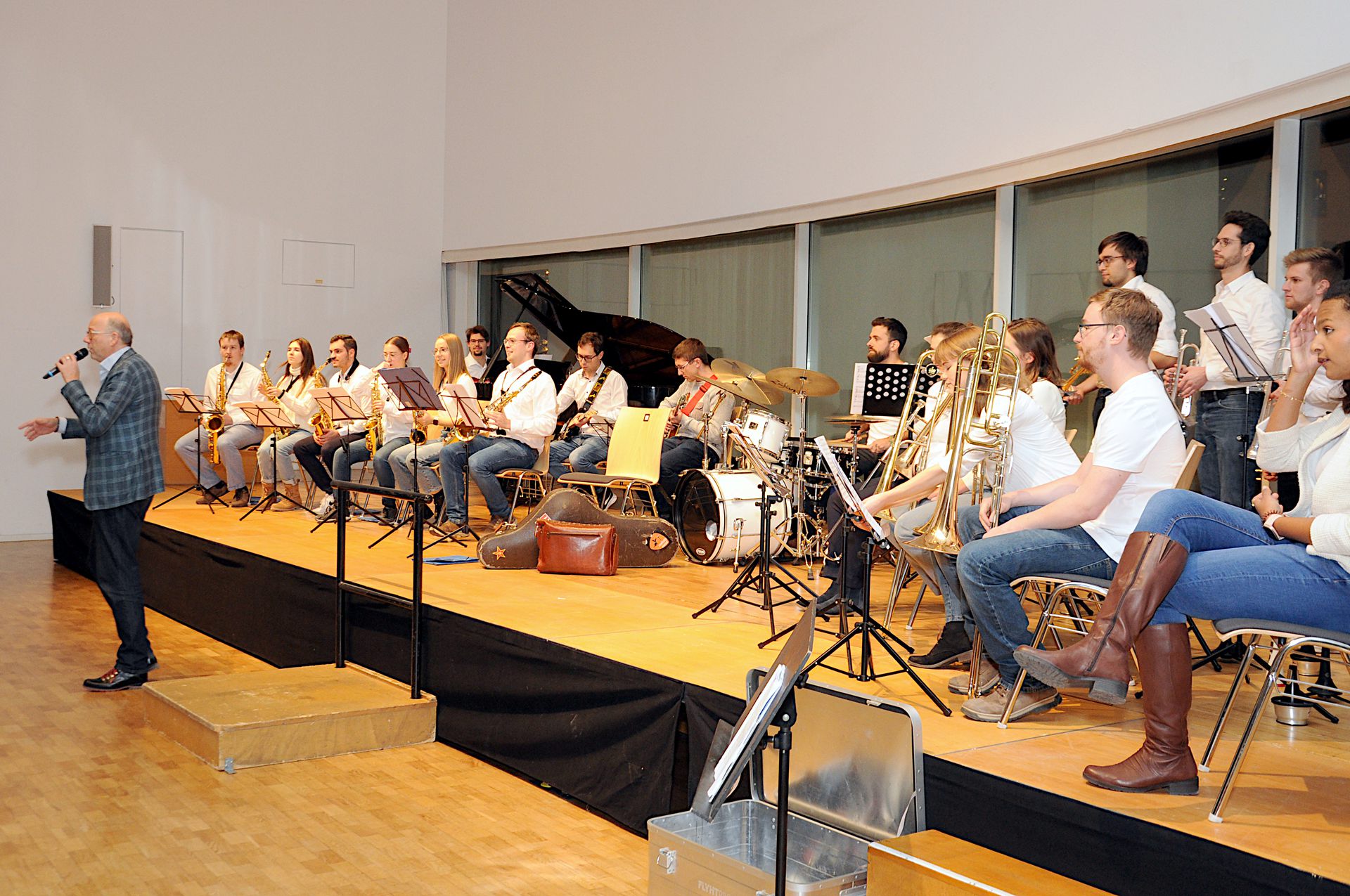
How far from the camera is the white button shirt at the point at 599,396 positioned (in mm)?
7801

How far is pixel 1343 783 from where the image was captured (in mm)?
2760

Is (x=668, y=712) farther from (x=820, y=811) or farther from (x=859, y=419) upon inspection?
(x=859, y=419)

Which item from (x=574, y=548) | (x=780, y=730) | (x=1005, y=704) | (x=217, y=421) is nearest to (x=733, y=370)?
(x=574, y=548)

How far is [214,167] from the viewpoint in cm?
1056

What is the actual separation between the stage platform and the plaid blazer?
90 centimetres

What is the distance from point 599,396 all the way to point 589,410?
12 cm

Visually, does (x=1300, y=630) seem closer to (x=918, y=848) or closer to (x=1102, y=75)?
(x=918, y=848)

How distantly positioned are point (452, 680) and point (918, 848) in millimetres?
2454

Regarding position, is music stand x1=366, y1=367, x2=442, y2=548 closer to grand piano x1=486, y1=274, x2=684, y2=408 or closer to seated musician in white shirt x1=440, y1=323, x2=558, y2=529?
seated musician in white shirt x1=440, y1=323, x2=558, y2=529

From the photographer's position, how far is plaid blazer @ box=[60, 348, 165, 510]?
16.1 ft

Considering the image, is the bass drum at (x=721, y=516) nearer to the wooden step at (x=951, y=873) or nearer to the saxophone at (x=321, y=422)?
the saxophone at (x=321, y=422)

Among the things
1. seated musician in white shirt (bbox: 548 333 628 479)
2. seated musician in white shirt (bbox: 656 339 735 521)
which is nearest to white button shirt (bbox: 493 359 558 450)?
seated musician in white shirt (bbox: 548 333 628 479)

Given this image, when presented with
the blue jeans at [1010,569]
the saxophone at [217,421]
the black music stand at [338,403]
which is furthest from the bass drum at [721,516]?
the saxophone at [217,421]

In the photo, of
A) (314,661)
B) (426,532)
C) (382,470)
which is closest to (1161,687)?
(314,661)
